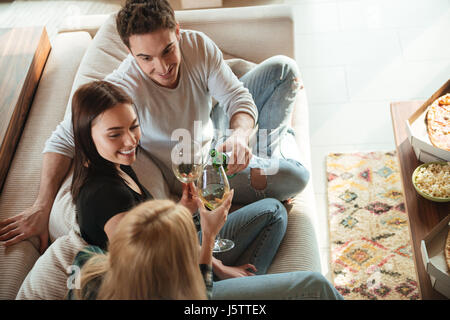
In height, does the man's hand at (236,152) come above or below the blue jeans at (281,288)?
above

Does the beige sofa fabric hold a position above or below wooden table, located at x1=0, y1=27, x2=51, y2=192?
below

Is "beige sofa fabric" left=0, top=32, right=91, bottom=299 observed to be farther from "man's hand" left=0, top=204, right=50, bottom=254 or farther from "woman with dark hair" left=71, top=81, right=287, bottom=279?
"woman with dark hair" left=71, top=81, right=287, bottom=279

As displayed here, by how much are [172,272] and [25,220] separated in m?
0.58

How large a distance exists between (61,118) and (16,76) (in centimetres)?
19

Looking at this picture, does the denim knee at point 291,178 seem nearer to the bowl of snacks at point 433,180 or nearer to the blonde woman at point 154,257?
the bowl of snacks at point 433,180

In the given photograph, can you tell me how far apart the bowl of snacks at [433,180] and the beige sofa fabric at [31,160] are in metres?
1.12

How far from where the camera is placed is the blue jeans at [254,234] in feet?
4.19

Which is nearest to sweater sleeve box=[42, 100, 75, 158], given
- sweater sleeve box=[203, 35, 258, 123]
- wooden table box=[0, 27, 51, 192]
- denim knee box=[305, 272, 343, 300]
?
wooden table box=[0, 27, 51, 192]

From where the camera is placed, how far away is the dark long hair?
1012mm

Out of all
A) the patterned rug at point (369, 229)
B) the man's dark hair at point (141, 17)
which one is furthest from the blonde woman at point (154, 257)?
the patterned rug at point (369, 229)

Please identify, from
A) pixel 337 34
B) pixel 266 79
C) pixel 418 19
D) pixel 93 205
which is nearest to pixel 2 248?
pixel 93 205

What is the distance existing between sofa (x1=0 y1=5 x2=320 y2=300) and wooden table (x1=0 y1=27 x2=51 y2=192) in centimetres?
2

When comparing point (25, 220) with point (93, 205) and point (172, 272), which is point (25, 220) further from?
point (172, 272)
